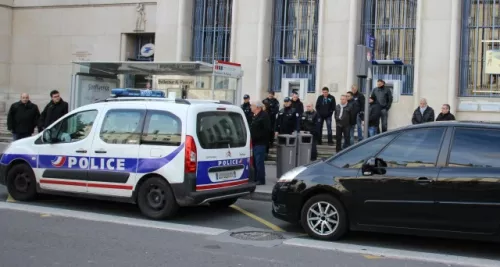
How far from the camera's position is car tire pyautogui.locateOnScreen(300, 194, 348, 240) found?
7328 mm

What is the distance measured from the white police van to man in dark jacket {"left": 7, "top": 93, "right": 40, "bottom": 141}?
3.87 meters

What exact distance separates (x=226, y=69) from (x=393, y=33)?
22.2 ft

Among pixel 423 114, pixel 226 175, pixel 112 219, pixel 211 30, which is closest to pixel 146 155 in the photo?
pixel 112 219

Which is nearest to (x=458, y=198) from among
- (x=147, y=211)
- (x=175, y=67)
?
(x=147, y=211)

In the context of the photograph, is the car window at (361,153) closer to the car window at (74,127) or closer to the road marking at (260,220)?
the road marking at (260,220)

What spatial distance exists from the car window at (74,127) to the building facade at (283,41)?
34.3ft

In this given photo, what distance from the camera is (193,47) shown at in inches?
842

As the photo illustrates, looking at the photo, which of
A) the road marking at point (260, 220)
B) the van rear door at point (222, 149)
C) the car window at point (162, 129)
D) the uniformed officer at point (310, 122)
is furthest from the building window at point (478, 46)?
the car window at point (162, 129)

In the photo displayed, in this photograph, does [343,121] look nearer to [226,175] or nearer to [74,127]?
[226,175]

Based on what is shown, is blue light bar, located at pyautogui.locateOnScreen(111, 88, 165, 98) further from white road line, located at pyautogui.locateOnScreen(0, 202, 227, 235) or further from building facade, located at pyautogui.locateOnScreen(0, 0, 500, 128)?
building facade, located at pyautogui.locateOnScreen(0, 0, 500, 128)

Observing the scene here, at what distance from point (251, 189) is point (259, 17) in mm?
11526

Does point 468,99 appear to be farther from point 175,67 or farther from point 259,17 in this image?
point 175,67

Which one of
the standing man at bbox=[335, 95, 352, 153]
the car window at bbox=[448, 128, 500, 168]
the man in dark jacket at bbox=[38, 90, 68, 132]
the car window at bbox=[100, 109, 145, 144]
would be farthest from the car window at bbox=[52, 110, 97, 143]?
the standing man at bbox=[335, 95, 352, 153]

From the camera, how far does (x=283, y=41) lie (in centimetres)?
1998
